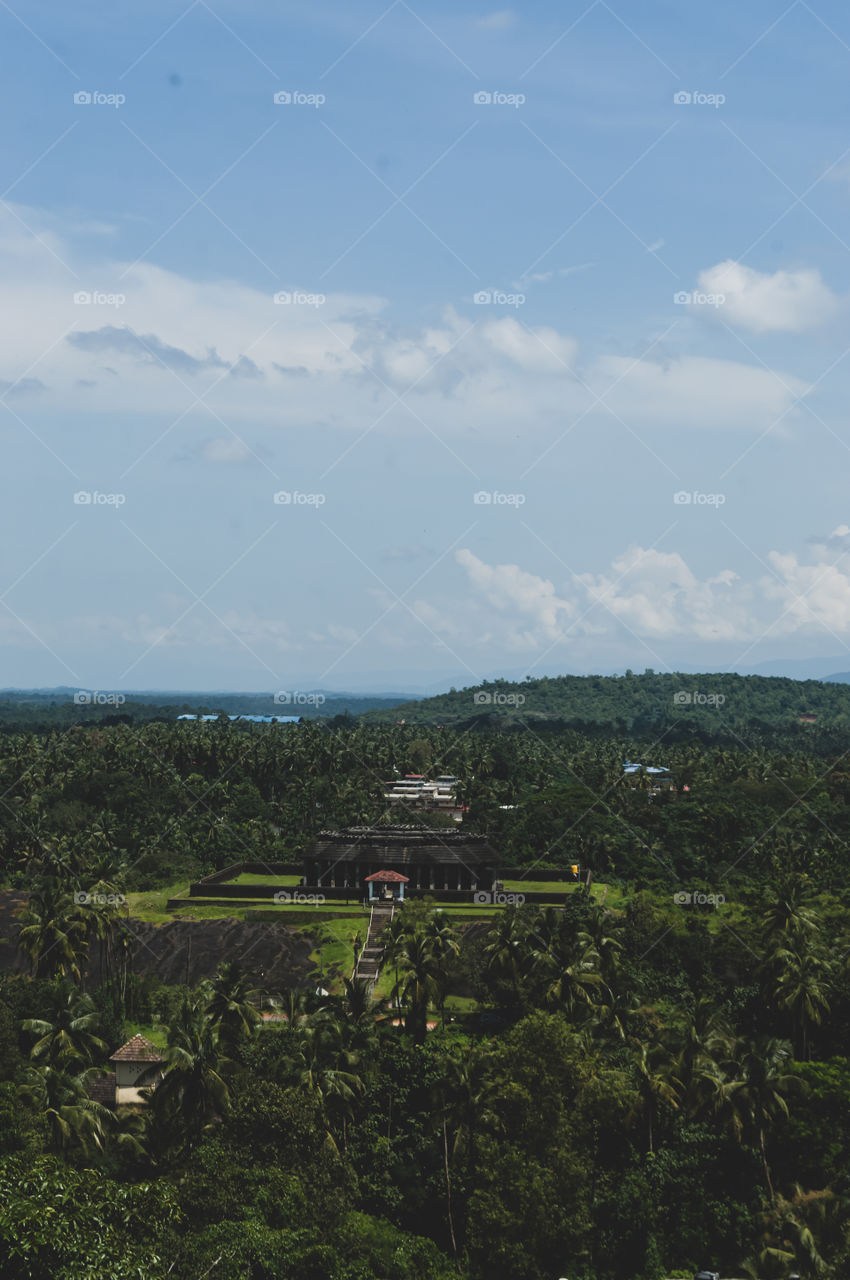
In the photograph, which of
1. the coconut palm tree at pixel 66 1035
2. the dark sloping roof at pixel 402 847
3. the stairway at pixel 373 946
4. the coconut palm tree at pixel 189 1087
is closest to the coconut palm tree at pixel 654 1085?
the coconut palm tree at pixel 189 1087

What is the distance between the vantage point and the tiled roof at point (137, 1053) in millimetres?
55156

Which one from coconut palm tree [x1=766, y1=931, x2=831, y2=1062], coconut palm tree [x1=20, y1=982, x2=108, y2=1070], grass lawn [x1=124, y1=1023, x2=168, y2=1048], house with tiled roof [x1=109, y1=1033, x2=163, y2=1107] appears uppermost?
coconut palm tree [x1=766, y1=931, x2=831, y2=1062]

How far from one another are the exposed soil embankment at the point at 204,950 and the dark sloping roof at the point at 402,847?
11150mm

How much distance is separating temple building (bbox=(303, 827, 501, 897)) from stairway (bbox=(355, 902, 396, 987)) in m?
4.73

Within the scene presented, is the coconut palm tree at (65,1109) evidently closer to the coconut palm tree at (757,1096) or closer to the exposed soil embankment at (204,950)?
the coconut palm tree at (757,1096)

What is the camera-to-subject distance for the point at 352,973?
72.4 meters

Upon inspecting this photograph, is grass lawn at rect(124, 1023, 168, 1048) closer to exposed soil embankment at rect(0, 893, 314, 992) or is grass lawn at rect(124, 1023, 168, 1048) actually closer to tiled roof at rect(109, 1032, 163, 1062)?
exposed soil embankment at rect(0, 893, 314, 992)

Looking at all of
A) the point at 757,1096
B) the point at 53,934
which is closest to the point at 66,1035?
the point at 53,934

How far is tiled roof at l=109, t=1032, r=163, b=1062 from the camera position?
5516 centimetres

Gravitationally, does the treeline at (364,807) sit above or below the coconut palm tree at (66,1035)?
above

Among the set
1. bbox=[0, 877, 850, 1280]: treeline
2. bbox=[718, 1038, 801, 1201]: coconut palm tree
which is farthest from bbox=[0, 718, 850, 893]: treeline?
bbox=[718, 1038, 801, 1201]: coconut palm tree

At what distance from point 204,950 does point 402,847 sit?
19.8 meters

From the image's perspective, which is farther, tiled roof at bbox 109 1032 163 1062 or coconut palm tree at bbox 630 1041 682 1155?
tiled roof at bbox 109 1032 163 1062

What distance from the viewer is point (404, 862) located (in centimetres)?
9200
